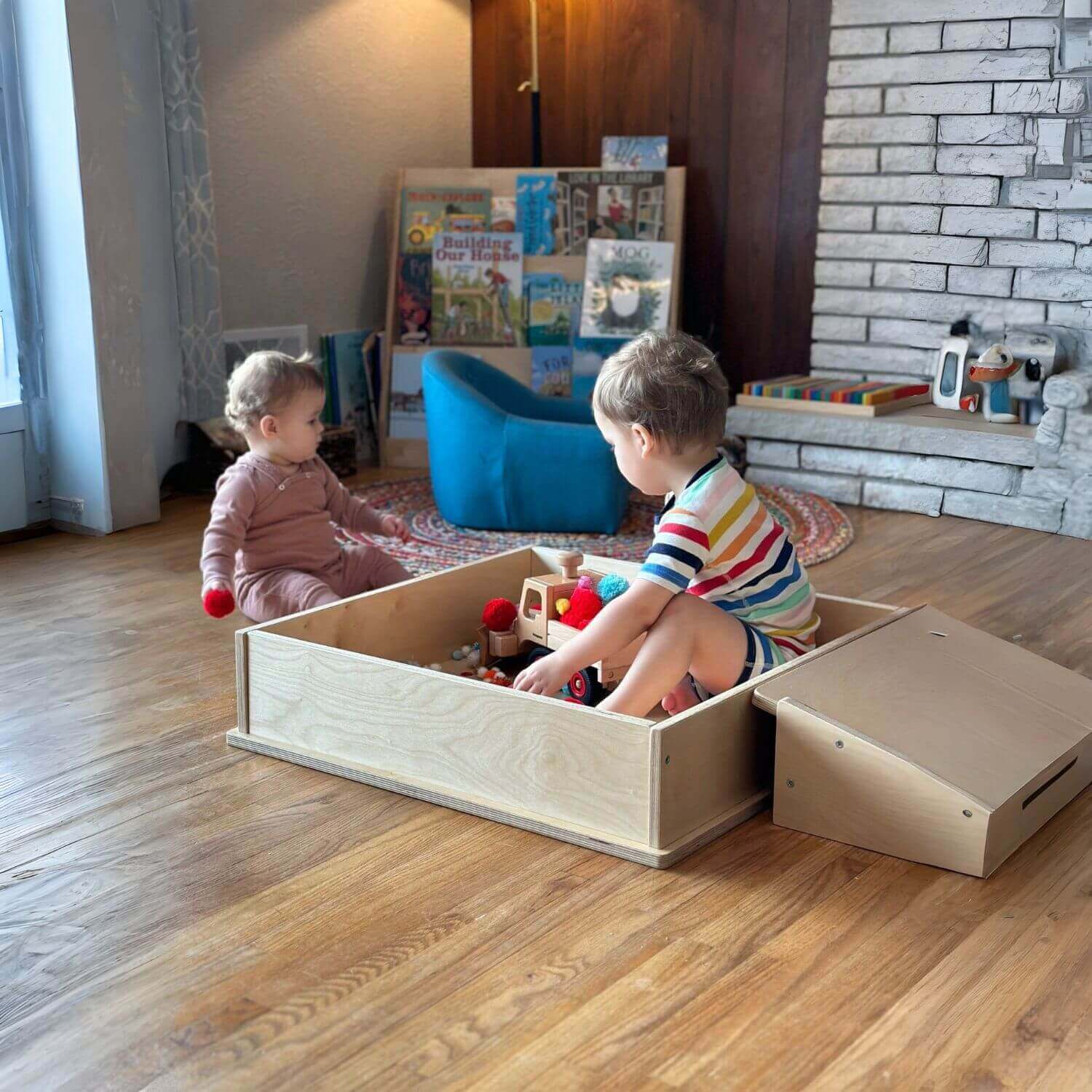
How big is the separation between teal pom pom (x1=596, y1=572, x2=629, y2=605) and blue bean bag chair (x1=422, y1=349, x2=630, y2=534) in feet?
3.81

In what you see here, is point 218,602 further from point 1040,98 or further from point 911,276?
point 1040,98

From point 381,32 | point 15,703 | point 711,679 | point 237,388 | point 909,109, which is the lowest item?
point 15,703

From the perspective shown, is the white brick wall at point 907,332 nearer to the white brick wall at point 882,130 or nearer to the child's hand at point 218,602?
the white brick wall at point 882,130

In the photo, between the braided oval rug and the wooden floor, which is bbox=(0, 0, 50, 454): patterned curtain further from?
the wooden floor

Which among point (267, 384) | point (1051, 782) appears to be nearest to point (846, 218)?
point (267, 384)

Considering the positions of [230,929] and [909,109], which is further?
[909,109]

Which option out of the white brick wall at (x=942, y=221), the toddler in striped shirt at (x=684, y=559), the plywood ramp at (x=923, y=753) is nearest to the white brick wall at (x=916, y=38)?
the white brick wall at (x=942, y=221)

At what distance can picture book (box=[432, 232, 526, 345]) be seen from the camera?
4469 mm

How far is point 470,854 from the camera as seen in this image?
1.69 metres

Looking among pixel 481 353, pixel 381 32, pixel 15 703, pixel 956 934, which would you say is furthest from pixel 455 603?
pixel 381 32

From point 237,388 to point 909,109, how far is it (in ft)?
8.76

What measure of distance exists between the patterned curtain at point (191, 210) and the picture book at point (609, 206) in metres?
1.21

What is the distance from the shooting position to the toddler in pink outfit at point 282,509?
2.49 meters

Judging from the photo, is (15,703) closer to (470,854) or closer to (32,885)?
(32,885)
